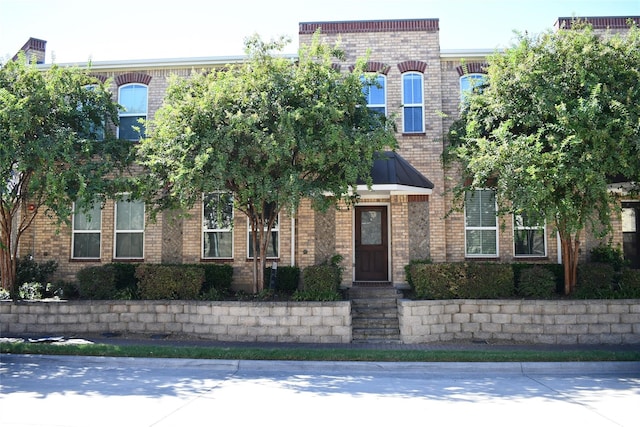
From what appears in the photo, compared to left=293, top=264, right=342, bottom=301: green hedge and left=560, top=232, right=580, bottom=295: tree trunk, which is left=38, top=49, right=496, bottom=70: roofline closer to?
left=560, top=232, right=580, bottom=295: tree trunk

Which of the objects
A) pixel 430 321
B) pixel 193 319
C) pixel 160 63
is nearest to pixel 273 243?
pixel 193 319

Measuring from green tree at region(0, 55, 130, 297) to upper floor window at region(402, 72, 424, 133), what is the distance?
7.65 metres

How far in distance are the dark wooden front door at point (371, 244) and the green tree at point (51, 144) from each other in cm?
668

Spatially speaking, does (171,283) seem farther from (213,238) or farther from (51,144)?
(51,144)

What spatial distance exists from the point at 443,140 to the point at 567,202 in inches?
177

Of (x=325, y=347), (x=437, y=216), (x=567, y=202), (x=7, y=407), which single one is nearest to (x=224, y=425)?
(x=7, y=407)

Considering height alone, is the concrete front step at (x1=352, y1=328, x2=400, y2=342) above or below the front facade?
below

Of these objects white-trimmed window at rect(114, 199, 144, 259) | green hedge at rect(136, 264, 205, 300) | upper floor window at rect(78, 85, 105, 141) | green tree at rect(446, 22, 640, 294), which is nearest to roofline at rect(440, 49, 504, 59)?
green tree at rect(446, 22, 640, 294)

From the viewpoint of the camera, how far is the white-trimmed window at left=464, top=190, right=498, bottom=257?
49.2ft

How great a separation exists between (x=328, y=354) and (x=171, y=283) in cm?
457

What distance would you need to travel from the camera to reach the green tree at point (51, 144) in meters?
11.4

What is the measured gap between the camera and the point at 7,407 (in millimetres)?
6797

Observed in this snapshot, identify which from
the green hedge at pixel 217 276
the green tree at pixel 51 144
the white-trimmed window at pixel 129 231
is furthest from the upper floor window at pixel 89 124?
the green hedge at pixel 217 276

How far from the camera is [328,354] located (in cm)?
999
